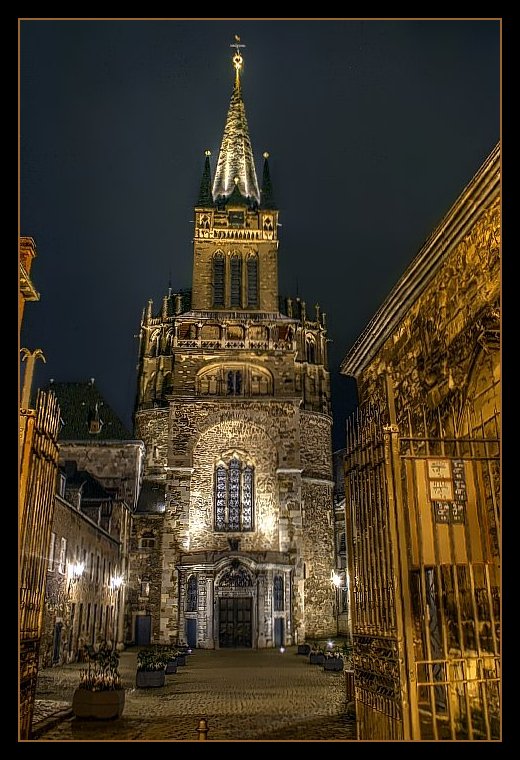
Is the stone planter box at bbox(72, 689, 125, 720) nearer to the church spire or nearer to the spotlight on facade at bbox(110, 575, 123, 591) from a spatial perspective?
the spotlight on facade at bbox(110, 575, 123, 591)

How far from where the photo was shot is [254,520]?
3553 cm

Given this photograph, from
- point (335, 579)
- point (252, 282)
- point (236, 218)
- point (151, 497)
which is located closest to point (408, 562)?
point (335, 579)

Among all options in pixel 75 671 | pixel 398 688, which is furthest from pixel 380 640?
pixel 75 671

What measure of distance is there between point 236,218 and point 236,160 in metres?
9.92

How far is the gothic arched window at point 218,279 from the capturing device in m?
42.9

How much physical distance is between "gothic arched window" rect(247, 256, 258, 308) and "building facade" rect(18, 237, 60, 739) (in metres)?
36.2

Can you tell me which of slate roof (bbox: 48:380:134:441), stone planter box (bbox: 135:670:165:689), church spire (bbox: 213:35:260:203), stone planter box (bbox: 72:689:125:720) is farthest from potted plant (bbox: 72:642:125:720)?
church spire (bbox: 213:35:260:203)

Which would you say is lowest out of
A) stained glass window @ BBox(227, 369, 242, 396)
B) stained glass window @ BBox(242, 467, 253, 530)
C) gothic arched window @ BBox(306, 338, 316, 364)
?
stained glass window @ BBox(242, 467, 253, 530)

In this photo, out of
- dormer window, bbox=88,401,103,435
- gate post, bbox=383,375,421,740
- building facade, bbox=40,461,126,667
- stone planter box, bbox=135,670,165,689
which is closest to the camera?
gate post, bbox=383,375,421,740

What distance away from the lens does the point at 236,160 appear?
5375 cm

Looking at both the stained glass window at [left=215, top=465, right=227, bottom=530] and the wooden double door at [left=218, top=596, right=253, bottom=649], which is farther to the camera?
the stained glass window at [left=215, top=465, right=227, bottom=530]

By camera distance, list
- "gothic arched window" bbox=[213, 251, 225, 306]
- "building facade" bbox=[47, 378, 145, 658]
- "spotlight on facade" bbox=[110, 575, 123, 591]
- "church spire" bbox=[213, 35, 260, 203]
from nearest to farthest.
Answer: "spotlight on facade" bbox=[110, 575, 123, 591] < "building facade" bbox=[47, 378, 145, 658] < "gothic arched window" bbox=[213, 251, 225, 306] < "church spire" bbox=[213, 35, 260, 203]

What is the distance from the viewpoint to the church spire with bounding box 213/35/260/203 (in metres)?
52.3

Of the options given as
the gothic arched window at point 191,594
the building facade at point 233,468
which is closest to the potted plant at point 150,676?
the building facade at point 233,468
